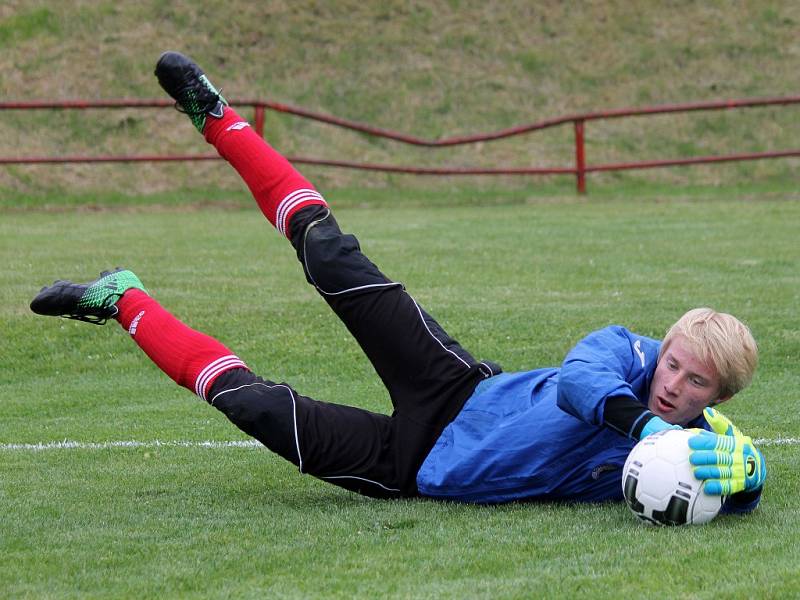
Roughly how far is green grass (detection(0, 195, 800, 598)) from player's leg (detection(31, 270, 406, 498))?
0.14 m

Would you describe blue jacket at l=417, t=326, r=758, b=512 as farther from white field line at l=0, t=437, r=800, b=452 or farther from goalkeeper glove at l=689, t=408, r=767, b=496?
white field line at l=0, t=437, r=800, b=452

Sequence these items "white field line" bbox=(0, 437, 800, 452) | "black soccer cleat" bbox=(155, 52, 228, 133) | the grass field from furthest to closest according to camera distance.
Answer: "white field line" bbox=(0, 437, 800, 452) < "black soccer cleat" bbox=(155, 52, 228, 133) < the grass field

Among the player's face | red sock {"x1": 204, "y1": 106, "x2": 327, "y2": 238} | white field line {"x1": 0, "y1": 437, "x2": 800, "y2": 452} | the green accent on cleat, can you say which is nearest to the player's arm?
the player's face

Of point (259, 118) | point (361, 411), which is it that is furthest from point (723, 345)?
point (259, 118)

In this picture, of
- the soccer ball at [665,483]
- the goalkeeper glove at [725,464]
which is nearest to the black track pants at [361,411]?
the soccer ball at [665,483]

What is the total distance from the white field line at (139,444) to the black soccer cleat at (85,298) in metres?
0.84

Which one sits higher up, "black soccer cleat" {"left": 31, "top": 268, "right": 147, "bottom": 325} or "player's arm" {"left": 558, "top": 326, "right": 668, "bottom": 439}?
"black soccer cleat" {"left": 31, "top": 268, "right": 147, "bottom": 325}

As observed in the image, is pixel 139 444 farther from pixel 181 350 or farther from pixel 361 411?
pixel 361 411

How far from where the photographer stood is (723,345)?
4.39 metres

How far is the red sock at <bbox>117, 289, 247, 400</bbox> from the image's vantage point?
516 centimetres

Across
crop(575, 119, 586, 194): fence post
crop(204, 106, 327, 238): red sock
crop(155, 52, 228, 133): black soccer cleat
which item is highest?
crop(155, 52, 228, 133): black soccer cleat

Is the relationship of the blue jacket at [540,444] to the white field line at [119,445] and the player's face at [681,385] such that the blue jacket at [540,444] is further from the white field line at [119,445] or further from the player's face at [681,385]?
the white field line at [119,445]

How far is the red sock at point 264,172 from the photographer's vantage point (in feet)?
18.1

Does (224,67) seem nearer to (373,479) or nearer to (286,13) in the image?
(286,13)
